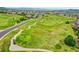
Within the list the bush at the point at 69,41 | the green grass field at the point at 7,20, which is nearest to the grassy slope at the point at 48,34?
the bush at the point at 69,41

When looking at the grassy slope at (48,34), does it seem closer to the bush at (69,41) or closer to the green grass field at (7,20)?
the bush at (69,41)

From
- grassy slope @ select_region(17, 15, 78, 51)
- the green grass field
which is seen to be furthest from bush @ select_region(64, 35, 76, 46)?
the green grass field

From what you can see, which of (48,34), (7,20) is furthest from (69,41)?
(7,20)

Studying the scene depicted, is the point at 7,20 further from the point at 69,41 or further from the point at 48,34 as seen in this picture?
the point at 69,41

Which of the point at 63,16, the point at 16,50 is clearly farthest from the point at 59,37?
the point at 16,50

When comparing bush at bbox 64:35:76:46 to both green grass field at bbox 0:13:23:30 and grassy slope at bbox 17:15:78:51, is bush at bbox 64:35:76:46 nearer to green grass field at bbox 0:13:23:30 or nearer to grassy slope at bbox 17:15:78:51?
grassy slope at bbox 17:15:78:51
